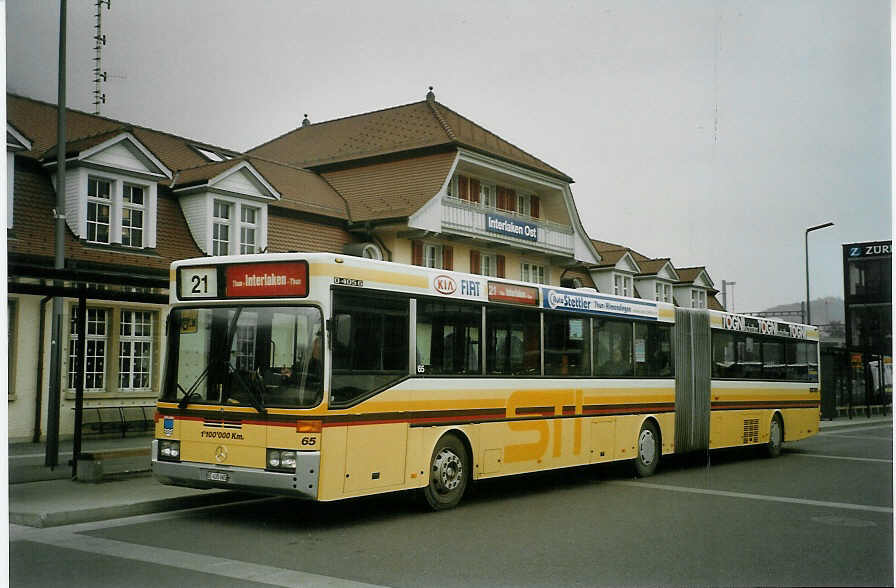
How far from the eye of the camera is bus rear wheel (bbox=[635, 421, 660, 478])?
14391 millimetres

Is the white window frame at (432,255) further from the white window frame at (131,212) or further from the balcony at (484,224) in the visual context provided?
the white window frame at (131,212)

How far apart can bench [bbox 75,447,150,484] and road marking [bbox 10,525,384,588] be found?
2.50 m

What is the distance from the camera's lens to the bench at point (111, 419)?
1453 cm

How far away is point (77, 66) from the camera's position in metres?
11.6

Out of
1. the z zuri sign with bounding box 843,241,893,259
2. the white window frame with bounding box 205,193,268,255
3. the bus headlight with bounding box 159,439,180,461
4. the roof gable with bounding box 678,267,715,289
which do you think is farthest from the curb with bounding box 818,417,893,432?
the white window frame with bounding box 205,193,268,255

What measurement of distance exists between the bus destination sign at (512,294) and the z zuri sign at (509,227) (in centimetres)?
309

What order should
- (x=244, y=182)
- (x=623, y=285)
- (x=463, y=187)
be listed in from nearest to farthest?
(x=623, y=285), (x=463, y=187), (x=244, y=182)

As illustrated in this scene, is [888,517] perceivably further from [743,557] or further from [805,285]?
[805,285]

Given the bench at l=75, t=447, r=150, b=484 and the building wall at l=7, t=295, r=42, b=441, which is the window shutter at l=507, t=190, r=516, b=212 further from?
the building wall at l=7, t=295, r=42, b=441

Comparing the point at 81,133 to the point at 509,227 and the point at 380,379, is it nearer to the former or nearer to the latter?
the point at 380,379

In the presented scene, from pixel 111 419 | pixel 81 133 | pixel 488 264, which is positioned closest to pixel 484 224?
pixel 488 264

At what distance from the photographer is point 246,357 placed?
9.59m

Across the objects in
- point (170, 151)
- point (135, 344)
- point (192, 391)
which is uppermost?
point (170, 151)

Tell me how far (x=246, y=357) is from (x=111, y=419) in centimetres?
629
